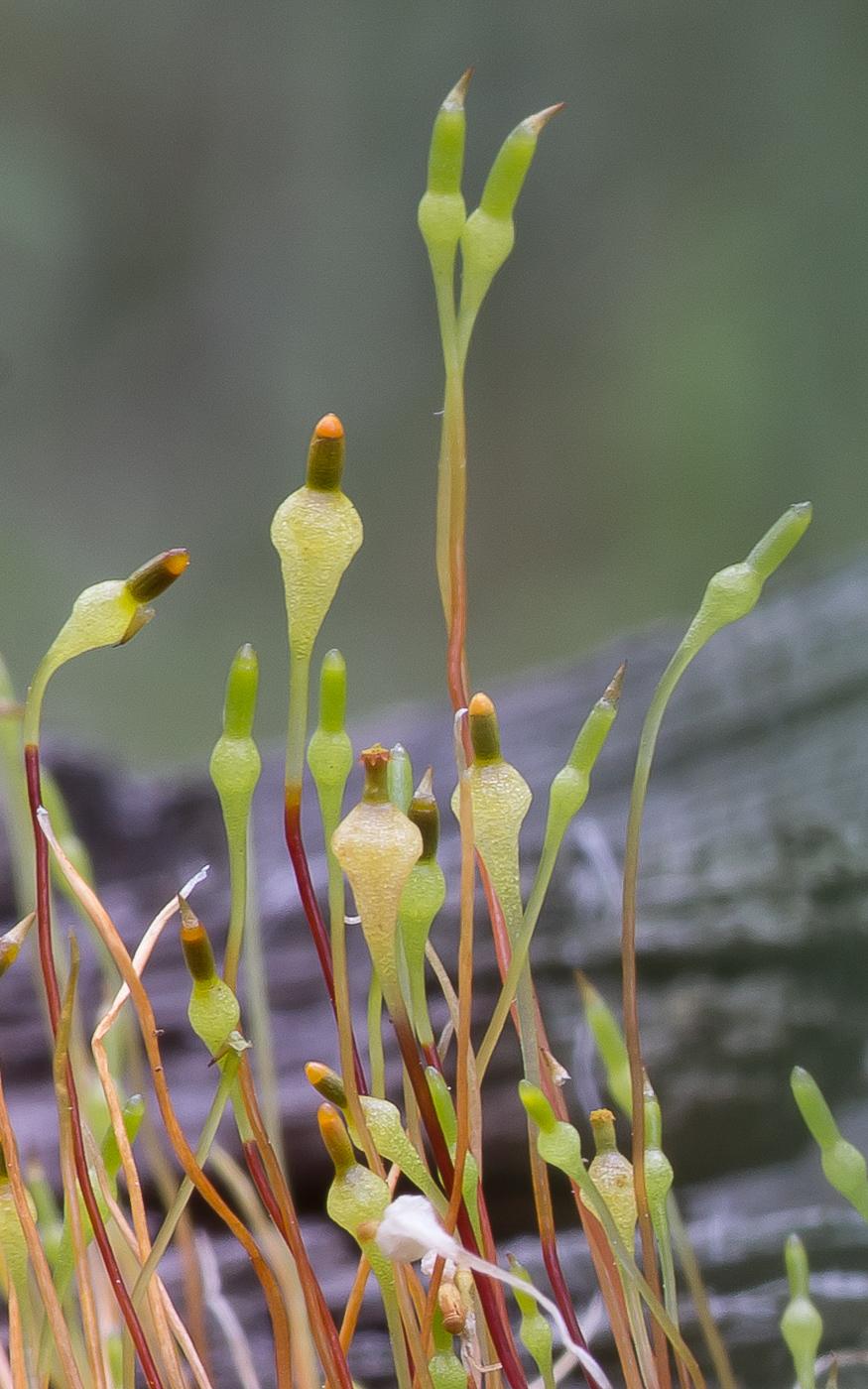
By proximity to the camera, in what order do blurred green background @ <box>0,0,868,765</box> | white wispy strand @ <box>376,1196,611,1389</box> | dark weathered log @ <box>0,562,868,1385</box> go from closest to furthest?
white wispy strand @ <box>376,1196,611,1389</box>
dark weathered log @ <box>0,562,868,1385</box>
blurred green background @ <box>0,0,868,765</box>

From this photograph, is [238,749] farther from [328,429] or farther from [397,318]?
[397,318]

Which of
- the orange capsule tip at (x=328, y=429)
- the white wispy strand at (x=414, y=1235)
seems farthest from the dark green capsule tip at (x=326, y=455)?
the white wispy strand at (x=414, y=1235)

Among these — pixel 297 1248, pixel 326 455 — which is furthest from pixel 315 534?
pixel 297 1248

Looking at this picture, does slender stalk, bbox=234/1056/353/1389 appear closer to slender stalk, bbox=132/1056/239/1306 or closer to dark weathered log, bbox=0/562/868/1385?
slender stalk, bbox=132/1056/239/1306

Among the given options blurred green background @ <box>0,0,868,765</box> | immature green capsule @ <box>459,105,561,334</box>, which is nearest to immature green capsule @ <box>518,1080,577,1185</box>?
immature green capsule @ <box>459,105,561,334</box>

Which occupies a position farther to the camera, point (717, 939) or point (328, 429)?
point (717, 939)

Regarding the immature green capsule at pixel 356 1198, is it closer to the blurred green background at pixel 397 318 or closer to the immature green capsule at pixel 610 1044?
the immature green capsule at pixel 610 1044
